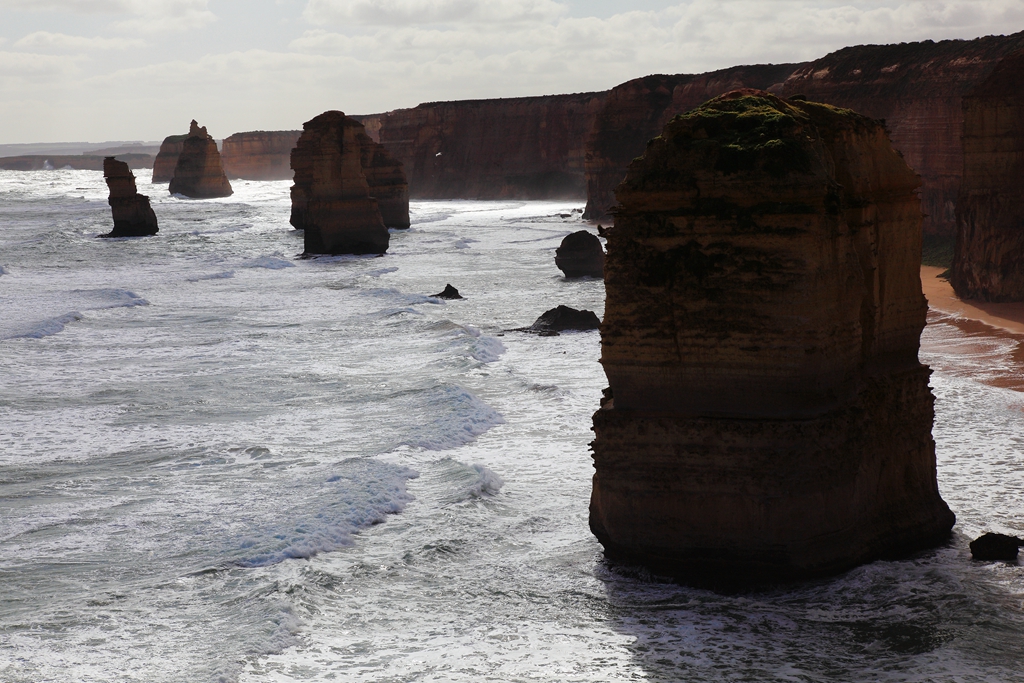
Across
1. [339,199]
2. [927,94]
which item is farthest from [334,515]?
[339,199]

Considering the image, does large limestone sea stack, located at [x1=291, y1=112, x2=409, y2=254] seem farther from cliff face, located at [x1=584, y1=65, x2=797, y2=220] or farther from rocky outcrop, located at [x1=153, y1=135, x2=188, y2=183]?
rocky outcrop, located at [x1=153, y1=135, x2=188, y2=183]

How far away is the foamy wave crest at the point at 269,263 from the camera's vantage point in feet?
121

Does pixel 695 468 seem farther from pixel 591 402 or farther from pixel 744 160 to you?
pixel 591 402

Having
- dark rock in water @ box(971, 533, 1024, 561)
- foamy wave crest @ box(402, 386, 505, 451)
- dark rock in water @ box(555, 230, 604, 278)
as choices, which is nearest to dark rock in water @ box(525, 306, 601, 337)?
foamy wave crest @ box(402, 386, 505, 451)

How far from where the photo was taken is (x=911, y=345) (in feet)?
27.1

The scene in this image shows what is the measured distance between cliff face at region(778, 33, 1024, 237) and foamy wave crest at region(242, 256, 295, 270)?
19814 millimetres

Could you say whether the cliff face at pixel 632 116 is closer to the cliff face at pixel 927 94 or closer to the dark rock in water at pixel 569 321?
the cliff face at pixel 927 94

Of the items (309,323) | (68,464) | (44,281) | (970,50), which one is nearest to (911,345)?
(68,464)

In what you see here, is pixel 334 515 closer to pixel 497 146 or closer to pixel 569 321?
pixel 569 321

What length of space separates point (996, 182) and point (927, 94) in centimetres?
1126

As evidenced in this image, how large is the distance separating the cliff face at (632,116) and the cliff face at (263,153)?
334ft

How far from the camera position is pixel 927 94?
31.4m

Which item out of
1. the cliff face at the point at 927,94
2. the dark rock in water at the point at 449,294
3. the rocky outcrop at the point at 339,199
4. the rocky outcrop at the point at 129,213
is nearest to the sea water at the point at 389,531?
the dark rock in water at the point at 449,294

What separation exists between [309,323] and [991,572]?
16670 millimetres
